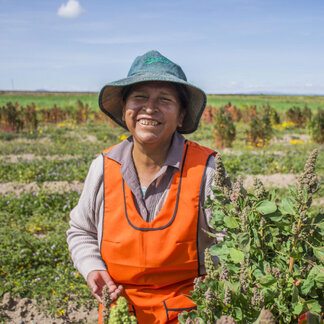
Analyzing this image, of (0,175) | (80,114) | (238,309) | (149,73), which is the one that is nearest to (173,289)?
(238,309)

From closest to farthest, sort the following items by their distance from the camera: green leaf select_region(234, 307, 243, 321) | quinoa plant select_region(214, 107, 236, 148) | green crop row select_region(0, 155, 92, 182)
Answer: green leaf select_region(234, 307, 243, 321) < green crop row select_region(0, 155, 92, 182) < quinoa plant select_region(214, 107, 236, 148)

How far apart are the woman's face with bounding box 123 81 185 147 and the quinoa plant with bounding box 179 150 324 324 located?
2.87ft

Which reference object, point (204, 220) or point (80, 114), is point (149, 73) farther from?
point (80, 114)

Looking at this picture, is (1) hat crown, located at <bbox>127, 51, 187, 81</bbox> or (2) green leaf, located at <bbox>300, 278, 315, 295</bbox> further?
(1) hat crown, located at <bbox>127, 51, 187, 81</bbox>

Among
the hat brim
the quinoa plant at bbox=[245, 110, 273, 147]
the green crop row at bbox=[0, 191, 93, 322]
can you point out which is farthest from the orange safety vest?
the quinoa plant at bbox=[245, 110, 273, 147]

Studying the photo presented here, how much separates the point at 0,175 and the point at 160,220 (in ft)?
18.4

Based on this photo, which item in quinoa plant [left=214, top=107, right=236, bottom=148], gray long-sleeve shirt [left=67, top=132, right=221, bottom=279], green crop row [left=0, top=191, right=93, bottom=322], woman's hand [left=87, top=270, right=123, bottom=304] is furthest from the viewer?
quinoa plant [left=214, top=107, right=236, bottom=148]

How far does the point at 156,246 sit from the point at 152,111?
701mm

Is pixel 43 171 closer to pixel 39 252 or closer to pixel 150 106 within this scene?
pixel 39 252

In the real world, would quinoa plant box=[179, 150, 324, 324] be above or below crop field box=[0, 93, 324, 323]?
above

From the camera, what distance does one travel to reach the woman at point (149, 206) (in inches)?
64.3

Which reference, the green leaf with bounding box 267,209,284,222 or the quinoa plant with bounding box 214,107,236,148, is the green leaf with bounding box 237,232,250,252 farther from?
the quinoa plant with bounding box 214,107,236,148

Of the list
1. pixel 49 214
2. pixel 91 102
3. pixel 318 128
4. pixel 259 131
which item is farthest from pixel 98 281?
pixel 91 102

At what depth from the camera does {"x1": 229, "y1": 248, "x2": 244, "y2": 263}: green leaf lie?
837mm
